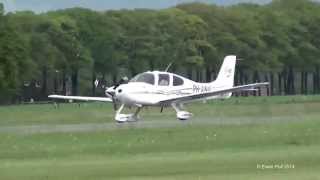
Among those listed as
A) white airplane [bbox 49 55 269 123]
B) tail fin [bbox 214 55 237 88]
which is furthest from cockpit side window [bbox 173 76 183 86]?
tail fin [bbox 214 55 237 88]

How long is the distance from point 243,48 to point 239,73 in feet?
21.0

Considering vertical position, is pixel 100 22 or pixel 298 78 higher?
pixel 100 22

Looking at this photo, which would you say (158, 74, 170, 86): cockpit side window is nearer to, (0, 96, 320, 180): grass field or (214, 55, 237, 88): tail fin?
(214, 55, 237, 88): tail fin

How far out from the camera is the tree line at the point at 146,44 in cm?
10819

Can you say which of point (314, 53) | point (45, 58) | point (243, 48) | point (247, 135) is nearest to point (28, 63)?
point (45, 58)

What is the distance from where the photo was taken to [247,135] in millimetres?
27938

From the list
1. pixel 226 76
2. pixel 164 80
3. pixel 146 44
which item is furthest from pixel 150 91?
pixel 146 44

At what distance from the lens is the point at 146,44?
117m

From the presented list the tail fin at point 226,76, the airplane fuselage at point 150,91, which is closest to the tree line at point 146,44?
the tail fin at point 226,76

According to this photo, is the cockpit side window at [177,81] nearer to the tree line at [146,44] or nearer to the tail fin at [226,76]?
the tail fin at [226,76]

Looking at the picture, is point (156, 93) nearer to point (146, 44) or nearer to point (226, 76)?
point (226, 76)

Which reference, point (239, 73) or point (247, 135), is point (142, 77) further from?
point (239, 73)

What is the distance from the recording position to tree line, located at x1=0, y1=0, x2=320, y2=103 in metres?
108

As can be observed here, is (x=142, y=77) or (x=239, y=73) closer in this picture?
(x=142, y=77)
